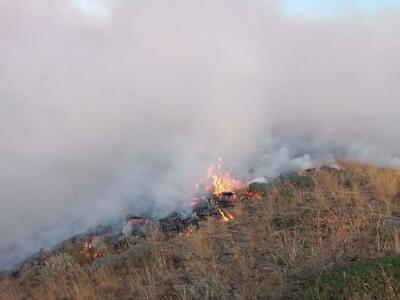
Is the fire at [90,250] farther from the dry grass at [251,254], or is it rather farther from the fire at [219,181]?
the fire at [219,181]

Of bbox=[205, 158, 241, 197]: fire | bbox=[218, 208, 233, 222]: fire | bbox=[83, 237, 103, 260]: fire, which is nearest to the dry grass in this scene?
bbox=[218, 208, 233, 222]: fire

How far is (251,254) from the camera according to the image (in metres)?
6.45

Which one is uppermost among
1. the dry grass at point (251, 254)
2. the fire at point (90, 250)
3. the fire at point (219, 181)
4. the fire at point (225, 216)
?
the fire at point (219, 181)

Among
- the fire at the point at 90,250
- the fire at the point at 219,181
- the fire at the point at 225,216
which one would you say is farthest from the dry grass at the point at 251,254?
the fire at the point at 219,181

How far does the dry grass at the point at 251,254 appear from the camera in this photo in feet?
18.6

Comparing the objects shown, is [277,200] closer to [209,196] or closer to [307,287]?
[209,196]

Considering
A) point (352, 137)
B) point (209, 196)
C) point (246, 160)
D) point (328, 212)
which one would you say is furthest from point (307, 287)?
point (352, 137)

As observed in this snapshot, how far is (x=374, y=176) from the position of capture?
Answer: 31.7 ft

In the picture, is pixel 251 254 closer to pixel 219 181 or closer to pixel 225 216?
pixel 225 216

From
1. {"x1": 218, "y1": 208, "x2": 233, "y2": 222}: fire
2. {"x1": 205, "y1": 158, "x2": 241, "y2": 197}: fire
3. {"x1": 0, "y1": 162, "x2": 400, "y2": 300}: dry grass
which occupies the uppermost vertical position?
{"x1": 205, "y1": 158, "x2": 241, "y2": 197}: fire

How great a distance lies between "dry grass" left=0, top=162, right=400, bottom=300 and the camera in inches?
223

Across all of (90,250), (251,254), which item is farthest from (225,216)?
(90,250)

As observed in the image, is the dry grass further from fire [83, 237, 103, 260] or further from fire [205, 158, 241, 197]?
fire [205, 158, 241, 197]

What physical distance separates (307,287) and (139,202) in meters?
5.61
